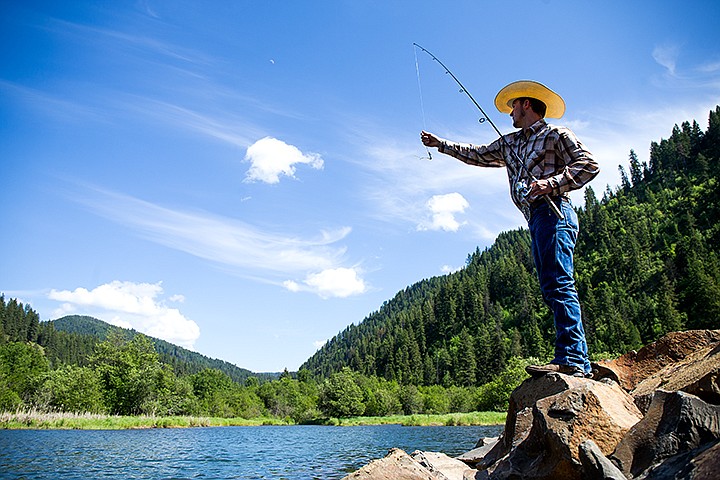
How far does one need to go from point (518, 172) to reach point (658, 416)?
2.90 m

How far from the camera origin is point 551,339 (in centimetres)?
12244

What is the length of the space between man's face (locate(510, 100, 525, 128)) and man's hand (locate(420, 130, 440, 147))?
103cm

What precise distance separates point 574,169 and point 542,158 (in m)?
0.47

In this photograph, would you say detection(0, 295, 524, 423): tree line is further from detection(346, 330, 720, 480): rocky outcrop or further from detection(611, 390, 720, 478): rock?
detection(611, 390, 720, 478): rock

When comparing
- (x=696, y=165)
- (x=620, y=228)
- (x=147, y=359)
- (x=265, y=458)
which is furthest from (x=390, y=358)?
(x=265, y=458)

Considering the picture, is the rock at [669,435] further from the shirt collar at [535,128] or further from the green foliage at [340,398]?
the green foliage at [340,398]

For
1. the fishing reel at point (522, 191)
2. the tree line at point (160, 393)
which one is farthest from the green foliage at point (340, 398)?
the fishing reel at point (522, 191)

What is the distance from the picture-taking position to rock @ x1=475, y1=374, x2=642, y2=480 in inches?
147

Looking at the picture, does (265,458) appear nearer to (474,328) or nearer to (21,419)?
(21,419)

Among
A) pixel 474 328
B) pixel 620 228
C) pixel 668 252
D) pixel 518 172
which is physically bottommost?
pixel 518 172

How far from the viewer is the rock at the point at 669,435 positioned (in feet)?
10.0

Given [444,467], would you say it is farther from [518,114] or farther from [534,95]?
[534,95]

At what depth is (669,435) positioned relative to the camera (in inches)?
127

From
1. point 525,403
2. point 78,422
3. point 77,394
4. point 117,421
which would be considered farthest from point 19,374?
point 525,403
